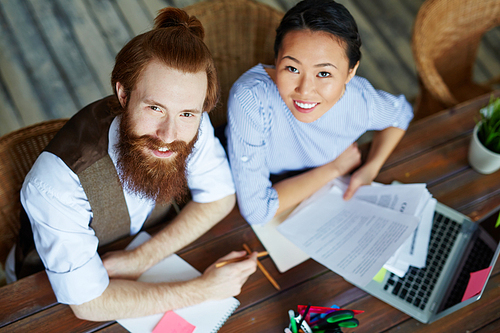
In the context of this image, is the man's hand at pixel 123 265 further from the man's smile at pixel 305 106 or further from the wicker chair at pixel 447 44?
the wicker chair at pixel 447 44

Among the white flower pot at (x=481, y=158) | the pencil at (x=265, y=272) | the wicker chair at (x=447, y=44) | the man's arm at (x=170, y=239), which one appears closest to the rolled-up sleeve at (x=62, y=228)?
the man's arm at (x=170, y=239)

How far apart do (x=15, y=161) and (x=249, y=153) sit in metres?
0.82

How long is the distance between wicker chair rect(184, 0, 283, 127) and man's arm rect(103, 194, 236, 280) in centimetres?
A: 44

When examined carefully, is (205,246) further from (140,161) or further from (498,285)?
(498,285)

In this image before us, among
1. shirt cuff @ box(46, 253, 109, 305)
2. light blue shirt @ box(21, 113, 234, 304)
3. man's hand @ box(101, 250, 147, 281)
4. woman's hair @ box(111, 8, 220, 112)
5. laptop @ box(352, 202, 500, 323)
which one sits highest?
woman's hair @ box(111, 8, 220, 112)

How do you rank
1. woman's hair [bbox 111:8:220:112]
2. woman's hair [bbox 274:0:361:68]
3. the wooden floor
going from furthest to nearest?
the wooden floor
woman's hair [bbox 274:0:361:68]
woman's hair [bbox 111:8:220:112]

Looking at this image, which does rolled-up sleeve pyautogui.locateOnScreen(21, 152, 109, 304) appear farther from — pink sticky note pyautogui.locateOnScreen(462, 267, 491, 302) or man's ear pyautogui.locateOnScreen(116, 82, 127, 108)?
pink sticky note pyautogui.locateOnScreen(462, 267, 491, 302)

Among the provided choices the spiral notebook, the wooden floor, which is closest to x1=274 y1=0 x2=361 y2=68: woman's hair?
the spiral notebook

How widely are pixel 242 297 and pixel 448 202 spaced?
861mm

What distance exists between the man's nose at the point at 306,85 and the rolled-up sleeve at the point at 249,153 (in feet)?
0.56

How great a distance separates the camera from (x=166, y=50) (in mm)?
1037

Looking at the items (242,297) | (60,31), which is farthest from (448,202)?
(60,31)

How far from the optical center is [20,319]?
115 cm

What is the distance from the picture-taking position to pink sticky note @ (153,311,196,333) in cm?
117
